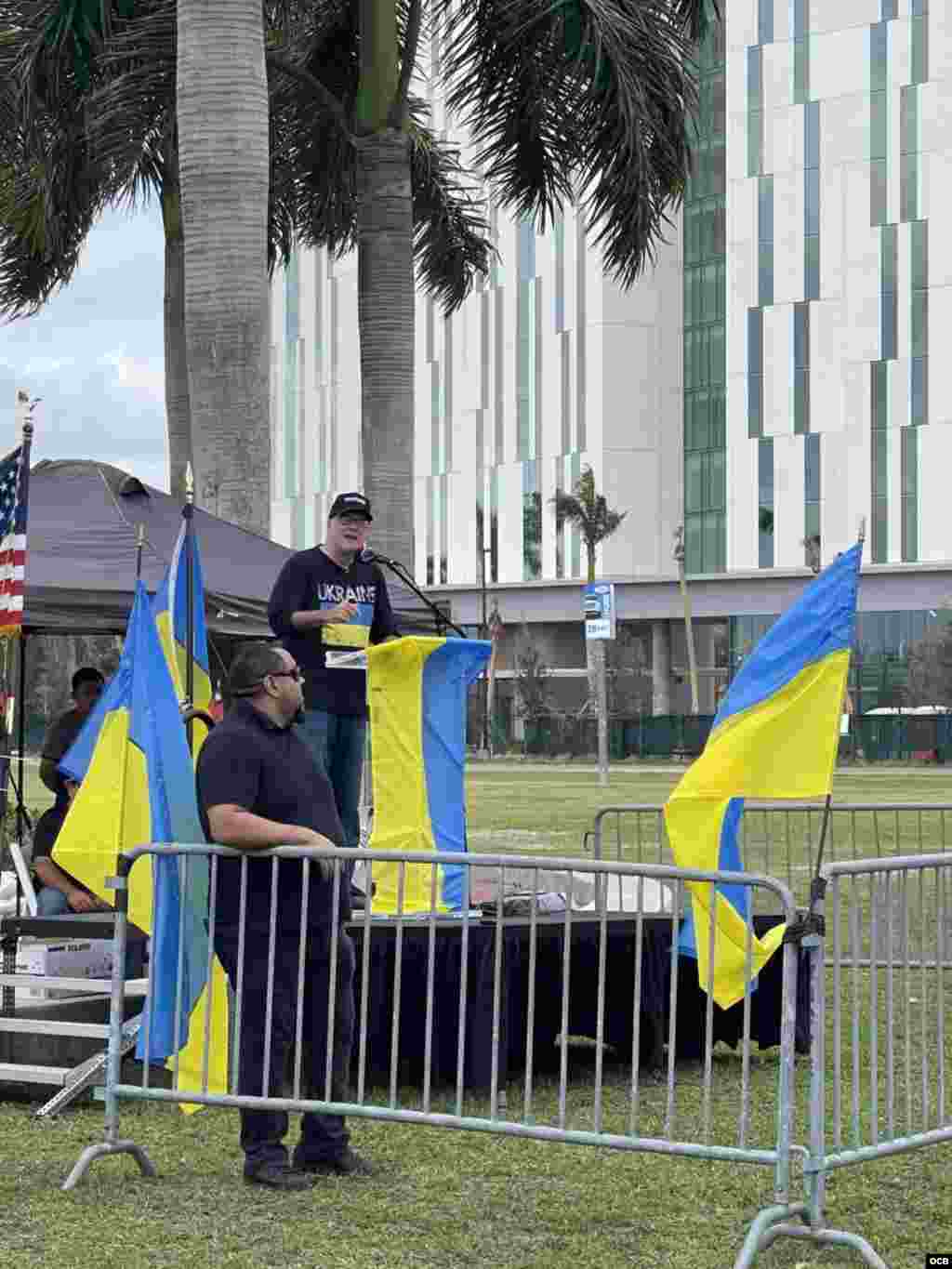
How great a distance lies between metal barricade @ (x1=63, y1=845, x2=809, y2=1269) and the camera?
6.95 meters

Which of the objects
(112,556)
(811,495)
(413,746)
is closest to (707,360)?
(811,495)

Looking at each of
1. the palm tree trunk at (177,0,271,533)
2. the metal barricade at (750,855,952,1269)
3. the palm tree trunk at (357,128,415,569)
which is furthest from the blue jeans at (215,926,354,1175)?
the palm tree trunk at (357,128,415,569)

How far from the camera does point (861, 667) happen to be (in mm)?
86625

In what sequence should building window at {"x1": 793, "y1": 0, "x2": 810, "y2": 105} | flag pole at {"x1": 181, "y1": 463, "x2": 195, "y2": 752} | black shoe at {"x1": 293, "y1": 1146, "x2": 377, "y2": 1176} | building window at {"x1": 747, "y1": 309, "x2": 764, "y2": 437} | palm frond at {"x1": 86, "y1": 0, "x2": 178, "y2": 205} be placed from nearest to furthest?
black shoe at {"x1": 293, "y1": 1146, "x2": 377, "y2": 1176} < flag pole at {"x1": 181, "y1": 463, "x2": 195, "y2": 752} < palm frond at {"x1": 86, "y1": 0, "x2": 178, "y2": 205} < building window at {"x1": 793, "y1": 0, "x2": 810, "y2": 105} < building window at {"x1": 747, "y1": 309, "x2": 764, "y2": 437}

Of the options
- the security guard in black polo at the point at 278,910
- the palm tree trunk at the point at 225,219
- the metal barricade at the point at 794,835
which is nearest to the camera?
the security guard in black polo at the point at 278,910

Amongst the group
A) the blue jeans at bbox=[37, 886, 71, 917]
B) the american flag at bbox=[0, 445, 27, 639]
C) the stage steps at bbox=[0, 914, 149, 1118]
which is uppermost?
the american flag at bbox=[0, 445, 27, 639]

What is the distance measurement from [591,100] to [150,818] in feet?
37.0

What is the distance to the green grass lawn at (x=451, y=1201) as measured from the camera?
21.1 ft

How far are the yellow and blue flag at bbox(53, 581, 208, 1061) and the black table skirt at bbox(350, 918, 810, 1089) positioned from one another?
0.95 m

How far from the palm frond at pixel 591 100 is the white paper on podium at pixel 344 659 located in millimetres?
8843

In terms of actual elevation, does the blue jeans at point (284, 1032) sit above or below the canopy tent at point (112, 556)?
below

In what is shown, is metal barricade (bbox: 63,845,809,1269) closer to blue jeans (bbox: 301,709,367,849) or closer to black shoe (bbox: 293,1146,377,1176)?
black shoe (bbox: 293,1146,377,1176)

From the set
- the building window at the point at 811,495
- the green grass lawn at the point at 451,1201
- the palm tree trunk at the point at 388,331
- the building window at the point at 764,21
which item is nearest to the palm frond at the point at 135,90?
the palm tree trunk at the point at 388,331

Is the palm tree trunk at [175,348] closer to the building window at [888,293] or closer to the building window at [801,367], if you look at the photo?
the building window at [888,293]
